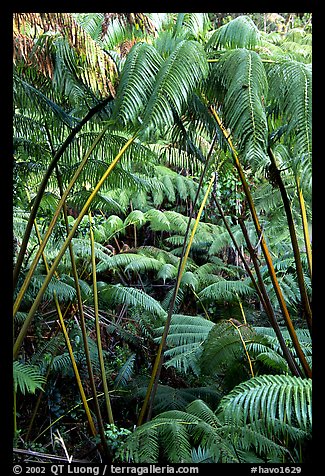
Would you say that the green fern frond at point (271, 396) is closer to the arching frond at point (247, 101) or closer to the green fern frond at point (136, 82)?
the arching frond at point (247, 101)

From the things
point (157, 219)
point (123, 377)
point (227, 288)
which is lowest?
point (123, 377)

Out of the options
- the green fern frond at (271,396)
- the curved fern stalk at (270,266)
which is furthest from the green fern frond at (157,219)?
the green fern frond at (271,396)

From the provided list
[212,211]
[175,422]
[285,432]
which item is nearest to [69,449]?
[175,422]

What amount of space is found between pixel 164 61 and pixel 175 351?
4.51 feet

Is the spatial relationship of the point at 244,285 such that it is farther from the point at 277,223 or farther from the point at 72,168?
the point at 72,168

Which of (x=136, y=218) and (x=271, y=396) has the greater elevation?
(x=136, y=218)

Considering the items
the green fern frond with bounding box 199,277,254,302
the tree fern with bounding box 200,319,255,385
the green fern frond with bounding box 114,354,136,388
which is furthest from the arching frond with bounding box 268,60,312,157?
the green fern frond with bounding box 114,354,136,388

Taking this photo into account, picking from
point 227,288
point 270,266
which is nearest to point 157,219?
point 227,288

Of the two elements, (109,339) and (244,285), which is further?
(109,339)

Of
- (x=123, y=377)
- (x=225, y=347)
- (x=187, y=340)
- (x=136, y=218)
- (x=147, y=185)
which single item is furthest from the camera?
(x=136, y=218)

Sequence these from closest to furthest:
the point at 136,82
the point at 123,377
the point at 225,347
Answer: the point at 136,82 < the point at 225,347 < the point at 123,377

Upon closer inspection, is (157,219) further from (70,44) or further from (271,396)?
(271,396)

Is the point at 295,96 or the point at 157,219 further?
the point at 157,219
